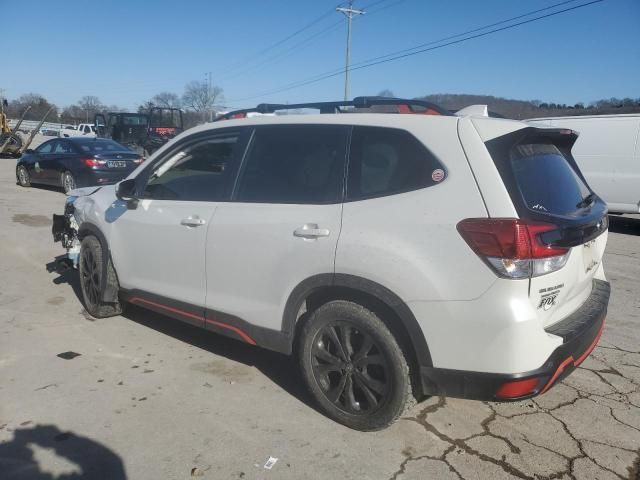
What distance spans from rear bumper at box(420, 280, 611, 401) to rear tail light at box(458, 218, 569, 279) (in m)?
0.37

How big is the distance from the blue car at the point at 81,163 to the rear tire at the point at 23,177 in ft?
1.62

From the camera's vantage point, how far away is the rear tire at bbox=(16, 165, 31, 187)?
47.5ft

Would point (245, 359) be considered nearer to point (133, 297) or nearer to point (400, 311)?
point (133, 297)

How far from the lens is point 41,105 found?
59250 mm

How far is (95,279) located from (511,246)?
3.70m

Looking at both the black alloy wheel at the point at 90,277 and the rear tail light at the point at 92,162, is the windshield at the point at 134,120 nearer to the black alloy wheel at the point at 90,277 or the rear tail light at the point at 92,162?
the rear tail light at the point at 92,162

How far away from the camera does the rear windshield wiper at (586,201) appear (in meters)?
3.02

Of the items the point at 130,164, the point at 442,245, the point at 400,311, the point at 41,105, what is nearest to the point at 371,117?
the point at 442,245

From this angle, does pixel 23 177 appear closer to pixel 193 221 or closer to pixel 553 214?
pixel 193 221

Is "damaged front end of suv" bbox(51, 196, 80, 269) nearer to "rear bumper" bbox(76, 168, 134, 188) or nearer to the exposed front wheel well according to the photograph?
the exposed front wheel well

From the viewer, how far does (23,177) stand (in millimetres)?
14633

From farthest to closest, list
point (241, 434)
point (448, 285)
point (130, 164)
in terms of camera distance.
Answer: point (130, 164), point (241, 434), point (448, 285)

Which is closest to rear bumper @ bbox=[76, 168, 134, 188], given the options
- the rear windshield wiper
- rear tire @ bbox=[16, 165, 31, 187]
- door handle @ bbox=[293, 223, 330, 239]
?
rear tire @ bbox=[16, 165, 31, 187]

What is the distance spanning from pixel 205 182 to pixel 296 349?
4.66 ft
